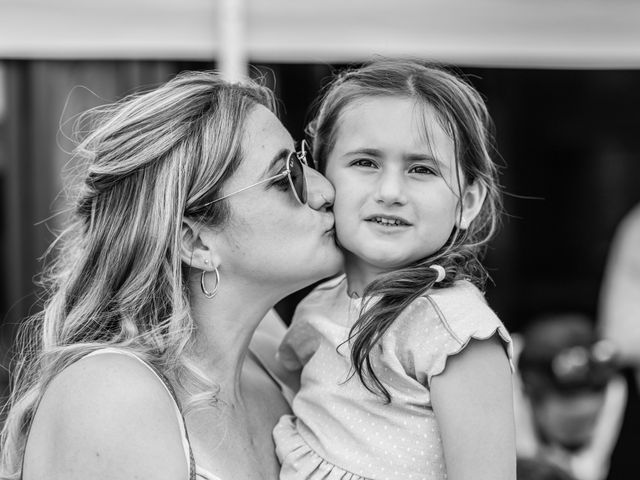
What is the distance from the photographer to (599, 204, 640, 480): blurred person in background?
4.39 m

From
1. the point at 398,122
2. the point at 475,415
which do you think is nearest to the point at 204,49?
the point at 398,122

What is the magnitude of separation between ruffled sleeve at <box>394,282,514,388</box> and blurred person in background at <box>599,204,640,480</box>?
8.81 ft

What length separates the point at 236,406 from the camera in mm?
2180

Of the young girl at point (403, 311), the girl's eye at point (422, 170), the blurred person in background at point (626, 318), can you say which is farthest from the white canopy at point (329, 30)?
the girl's eye at point (422, 170)

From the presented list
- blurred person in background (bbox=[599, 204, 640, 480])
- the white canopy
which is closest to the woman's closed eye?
the white canopy

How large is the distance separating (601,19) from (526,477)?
1.96 meters

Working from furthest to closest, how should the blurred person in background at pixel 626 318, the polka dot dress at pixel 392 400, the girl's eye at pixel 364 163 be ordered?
the blurred person in background at pixel 626 318
the girl's eye at pixel 364 163
the polka dot dress at pixel 392 400

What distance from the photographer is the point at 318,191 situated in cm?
213

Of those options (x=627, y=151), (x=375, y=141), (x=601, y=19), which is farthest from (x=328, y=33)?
(x=627, y=151)

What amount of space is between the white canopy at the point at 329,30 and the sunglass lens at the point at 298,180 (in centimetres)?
147

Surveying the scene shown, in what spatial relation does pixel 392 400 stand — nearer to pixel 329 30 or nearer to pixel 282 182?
pixel 282 182

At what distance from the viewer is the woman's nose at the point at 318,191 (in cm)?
213

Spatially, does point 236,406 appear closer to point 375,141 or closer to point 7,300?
point 375,141

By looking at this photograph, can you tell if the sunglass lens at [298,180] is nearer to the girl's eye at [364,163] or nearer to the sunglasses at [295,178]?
the sunglasses at [295,178]
